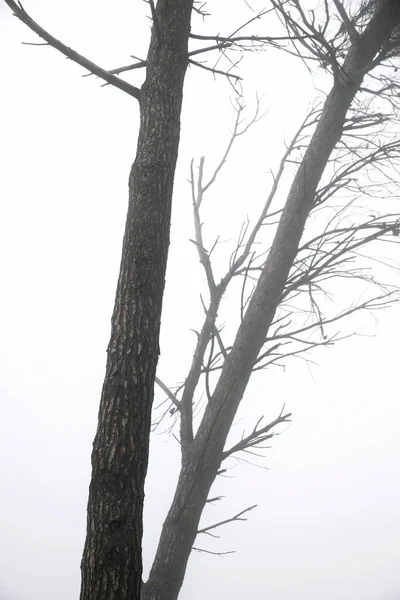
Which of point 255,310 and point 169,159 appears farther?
point 255,310

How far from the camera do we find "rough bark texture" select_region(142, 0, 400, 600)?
3012 mm

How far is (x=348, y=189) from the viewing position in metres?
3.84

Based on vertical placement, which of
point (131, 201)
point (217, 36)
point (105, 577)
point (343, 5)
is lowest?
point (105, 577)

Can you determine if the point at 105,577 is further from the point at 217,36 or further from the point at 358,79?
the point at 358,79

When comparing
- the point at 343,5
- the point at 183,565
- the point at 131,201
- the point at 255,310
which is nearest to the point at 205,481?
the point at 183,565

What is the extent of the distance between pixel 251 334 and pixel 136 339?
1.29 metres

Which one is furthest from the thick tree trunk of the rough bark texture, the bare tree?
the rough bark texture

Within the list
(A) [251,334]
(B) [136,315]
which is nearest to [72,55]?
(B) [136,315]

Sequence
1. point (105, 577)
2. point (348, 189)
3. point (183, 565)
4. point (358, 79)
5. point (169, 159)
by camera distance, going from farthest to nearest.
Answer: point (348, 189), point (358, 79), point (183, 565), point (169, 159), point (105, 577)

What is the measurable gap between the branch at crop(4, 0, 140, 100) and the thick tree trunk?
0.12 meters

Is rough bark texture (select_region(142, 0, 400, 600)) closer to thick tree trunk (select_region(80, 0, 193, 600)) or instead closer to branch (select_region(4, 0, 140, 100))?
thick tree trunk (select_region(80, 0, 193, 600))

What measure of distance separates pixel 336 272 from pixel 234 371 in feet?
3.26

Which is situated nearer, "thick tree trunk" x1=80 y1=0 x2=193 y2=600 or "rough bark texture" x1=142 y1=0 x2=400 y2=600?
"thick tree trunk" x1=80 y1=0 x2=193 y2=600

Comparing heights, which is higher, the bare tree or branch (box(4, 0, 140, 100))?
branch (box(4, 0, 140, 100))
